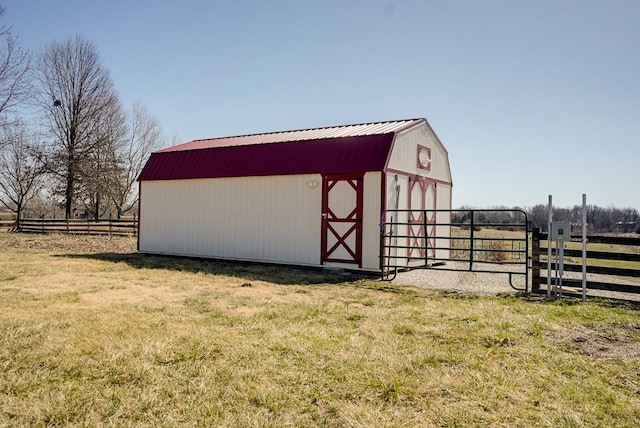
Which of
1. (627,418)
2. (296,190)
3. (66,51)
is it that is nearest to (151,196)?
(296,190)

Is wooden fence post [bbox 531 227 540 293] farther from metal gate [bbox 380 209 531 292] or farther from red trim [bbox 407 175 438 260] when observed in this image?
red trim [bbox 407 175 438 260]

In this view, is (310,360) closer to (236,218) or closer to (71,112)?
(236,218)

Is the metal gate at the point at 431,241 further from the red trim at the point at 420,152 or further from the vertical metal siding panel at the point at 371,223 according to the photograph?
the red trim at the point at 420,152

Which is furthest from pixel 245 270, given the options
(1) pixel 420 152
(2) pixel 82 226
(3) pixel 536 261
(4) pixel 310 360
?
(2) pixel 82 226

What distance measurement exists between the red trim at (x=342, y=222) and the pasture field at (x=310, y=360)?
342 cm

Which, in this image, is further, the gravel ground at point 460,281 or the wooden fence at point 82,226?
the wooden fence at point 82,226

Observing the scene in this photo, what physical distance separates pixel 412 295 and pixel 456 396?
4.47 m

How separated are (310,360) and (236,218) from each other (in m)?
9.20

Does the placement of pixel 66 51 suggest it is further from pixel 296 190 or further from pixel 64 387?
pixel 64 387

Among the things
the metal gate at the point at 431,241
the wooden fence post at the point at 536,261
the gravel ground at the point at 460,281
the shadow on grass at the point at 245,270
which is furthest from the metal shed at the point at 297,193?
the wooden fence post at the point at 536,261

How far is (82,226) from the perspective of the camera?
24219mm

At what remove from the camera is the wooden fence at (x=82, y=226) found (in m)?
23.0

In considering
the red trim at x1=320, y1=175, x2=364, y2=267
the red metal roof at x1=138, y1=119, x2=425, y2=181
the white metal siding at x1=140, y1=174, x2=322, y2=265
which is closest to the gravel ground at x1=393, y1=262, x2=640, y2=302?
the red trim at x1=320, y1=175, x2=364, y2=267

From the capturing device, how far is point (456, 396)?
325 centimetres
